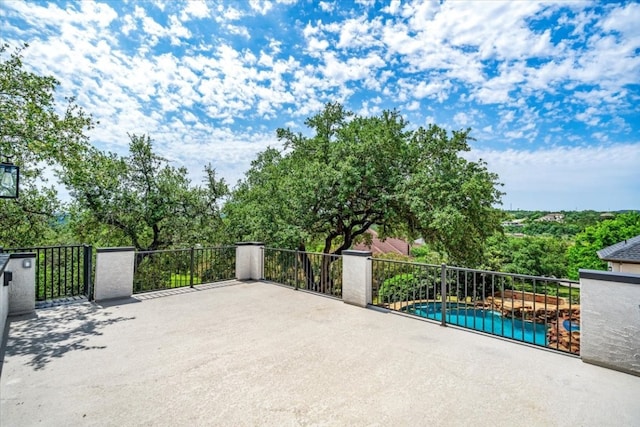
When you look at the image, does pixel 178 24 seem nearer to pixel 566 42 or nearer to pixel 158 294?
pixel 158 294

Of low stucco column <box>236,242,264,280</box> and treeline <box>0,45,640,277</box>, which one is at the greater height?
treeline <box>0,45,640,277</box>

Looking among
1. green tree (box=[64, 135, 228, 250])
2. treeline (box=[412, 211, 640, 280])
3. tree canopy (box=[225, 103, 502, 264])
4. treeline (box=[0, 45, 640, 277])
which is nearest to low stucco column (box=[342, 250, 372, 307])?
treeline (box=[0, 45, 640, 277])

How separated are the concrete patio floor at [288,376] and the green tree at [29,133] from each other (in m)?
5.08

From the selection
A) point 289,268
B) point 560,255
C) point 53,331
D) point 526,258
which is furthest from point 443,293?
point 560,255

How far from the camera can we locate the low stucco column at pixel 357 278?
17.1 feet

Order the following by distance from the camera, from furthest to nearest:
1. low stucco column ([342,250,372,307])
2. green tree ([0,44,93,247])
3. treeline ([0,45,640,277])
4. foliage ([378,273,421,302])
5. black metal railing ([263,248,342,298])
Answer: treeline ([0,45,640,277]) < green tree ([0,44,93,247]) < black metal railing ([263,248,342,298]) < low stucco column ([342,250,372,307]) < foliage ([378,273,421,302])

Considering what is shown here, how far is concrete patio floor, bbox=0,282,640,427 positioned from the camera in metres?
2.21

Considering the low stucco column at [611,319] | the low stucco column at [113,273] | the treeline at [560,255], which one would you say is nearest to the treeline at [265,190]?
the low stucco column at [113,273]

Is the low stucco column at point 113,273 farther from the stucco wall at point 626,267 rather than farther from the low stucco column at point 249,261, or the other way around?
the stucco wall at point 626,267

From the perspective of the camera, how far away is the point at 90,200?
34.9 ft

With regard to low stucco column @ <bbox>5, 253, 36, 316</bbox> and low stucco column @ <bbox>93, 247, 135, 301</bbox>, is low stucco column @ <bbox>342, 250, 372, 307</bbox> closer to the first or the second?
low stucco column @ <bbox>93, 247, 135, 301</bbox>

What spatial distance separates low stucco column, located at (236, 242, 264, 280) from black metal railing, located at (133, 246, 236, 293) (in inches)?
Result: 12.3

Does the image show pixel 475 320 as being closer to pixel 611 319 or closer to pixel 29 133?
pixel 611 319

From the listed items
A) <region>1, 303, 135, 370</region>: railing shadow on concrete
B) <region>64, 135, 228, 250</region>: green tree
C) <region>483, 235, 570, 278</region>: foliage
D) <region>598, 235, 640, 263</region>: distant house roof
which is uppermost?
<region>64, 135, 228, 250</region>: green tree
